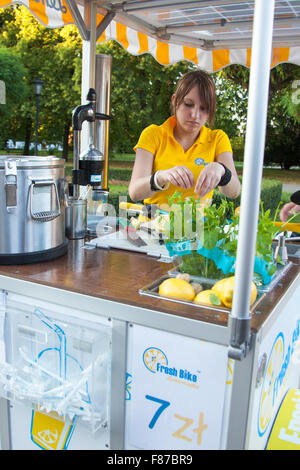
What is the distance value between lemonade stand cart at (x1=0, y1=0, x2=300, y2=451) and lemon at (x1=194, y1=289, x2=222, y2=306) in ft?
0.11

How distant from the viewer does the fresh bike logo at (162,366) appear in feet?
3.42

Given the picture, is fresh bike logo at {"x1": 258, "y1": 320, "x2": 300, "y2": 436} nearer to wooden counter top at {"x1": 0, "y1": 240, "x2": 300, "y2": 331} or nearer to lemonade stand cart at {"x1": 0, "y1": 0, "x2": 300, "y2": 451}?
lemonade stand cart at {"x1": 0, "y1": 0, "x2": 300, "y2": 451}

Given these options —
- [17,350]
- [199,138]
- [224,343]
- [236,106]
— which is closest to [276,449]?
[224,343]

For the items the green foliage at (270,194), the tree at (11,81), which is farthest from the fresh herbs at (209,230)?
the tree at (11,81)

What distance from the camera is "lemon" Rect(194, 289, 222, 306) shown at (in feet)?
3.50

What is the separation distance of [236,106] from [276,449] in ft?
35.8

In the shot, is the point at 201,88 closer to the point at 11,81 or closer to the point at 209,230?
the point at 209,230

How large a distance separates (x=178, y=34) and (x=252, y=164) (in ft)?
8.90

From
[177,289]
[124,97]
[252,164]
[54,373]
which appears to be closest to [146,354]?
[177,289]

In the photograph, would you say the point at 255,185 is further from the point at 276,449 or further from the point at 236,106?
the point at 236,106

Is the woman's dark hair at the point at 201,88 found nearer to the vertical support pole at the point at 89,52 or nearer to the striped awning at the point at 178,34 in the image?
the striped awning at the point at 178,34

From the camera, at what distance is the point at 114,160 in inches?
575

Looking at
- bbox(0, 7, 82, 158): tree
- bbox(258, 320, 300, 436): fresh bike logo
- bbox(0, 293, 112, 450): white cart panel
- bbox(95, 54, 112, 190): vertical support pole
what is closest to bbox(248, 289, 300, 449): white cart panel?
bbox(258, 320, 300, 436): fresh bike logo

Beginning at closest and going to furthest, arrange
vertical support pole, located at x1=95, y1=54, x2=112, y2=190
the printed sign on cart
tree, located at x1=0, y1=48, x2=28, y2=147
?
the printed sign on cart, vertical support pole, located at x1=95, y1=54, x2=112, y2=190, tree, located at x1=0, y1=48, x2=28, y2=147
